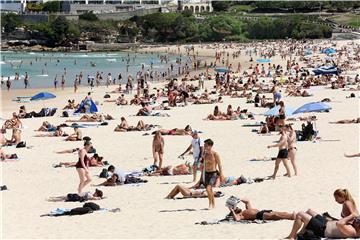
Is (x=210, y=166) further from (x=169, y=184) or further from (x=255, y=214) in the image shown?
(x=169, y=184)

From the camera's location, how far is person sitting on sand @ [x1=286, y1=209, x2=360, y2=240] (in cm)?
974

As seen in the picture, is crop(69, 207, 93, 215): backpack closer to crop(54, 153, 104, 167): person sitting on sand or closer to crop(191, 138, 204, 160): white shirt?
crop(191, 138, 204, 160): white shirt

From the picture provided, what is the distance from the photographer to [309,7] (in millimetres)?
151875

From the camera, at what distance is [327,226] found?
32.2 ft

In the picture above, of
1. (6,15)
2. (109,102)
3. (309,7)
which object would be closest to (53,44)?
(6,15)

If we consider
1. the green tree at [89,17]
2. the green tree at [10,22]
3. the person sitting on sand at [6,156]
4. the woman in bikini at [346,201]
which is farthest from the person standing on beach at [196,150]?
the green tree at [89,17]

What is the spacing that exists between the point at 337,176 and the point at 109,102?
72.7 feet

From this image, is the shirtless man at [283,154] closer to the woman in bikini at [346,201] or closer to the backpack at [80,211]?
the backpack at [80,211]

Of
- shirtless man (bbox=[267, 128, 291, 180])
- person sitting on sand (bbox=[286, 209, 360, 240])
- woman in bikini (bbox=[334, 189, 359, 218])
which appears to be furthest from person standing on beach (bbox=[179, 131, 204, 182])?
woman in bikini (bbox=[334, 189, 359, 218])

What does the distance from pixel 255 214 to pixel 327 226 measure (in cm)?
157

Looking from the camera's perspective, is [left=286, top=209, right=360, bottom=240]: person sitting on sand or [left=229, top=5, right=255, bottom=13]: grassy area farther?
[left=229, top=5, right=255, bottom=13]: grassy area

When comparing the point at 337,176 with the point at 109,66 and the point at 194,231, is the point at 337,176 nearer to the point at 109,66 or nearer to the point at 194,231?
the point at 194,231

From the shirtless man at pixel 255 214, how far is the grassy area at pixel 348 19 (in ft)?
404

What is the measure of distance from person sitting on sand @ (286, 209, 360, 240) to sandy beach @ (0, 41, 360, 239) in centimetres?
44
